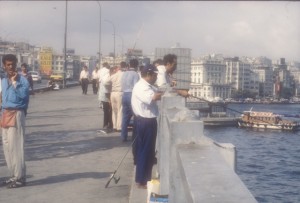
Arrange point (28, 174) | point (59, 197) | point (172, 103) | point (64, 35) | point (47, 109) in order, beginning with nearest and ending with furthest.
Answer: point (172, 103), point (59, 197), point (28, 174), point (47, 109), point (64, 35)

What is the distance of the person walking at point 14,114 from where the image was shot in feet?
21.0

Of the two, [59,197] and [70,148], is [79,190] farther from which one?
[70,148]

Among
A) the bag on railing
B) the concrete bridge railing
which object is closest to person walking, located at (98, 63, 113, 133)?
the bag on railing

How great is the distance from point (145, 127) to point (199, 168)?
3644 millimetres

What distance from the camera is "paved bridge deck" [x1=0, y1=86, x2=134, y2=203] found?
624 cm

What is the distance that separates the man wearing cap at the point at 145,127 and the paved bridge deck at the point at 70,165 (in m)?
0.37

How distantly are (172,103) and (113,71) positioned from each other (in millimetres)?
6423

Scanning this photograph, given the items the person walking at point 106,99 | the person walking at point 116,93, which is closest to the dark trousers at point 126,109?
the person walking at point 116,93

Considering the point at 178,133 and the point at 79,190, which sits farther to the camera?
the point at 79,190

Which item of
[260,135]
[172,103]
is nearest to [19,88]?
[172,103]

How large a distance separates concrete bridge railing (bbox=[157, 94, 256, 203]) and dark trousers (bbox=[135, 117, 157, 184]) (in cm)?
236

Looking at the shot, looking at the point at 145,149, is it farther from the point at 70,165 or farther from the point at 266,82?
the point at 266,82

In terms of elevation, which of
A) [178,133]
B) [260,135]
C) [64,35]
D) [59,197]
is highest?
[64,35]

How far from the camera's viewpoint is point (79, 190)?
6.50 meters
